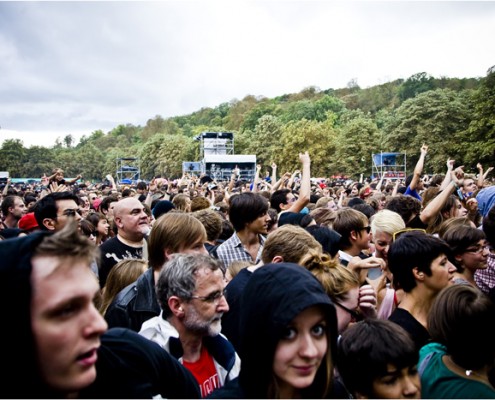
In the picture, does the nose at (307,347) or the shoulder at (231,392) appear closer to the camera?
the nose at (307,347)

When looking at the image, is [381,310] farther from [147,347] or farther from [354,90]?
[354,90]

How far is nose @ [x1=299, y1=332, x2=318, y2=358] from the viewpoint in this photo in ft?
6.48

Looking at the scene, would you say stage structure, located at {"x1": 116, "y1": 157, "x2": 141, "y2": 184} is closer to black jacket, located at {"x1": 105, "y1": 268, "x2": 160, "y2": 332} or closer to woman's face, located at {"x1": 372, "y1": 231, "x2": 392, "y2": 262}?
woman's face, located at {"x1": 372, "y1": 231, "x2": 392, "y2": 262}

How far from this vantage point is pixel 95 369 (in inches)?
59.4

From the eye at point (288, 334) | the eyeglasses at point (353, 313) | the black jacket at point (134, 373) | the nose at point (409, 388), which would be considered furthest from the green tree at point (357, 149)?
the black jacket at point (134, 373)

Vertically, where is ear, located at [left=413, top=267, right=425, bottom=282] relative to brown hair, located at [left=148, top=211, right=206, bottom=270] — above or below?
below

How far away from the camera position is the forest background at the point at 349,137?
40.8 meters

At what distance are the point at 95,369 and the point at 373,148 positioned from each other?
5913 centimetres

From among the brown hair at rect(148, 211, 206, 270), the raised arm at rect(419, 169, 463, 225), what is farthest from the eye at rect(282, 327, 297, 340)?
the raised arm at rect(419, 169, 463, 225)

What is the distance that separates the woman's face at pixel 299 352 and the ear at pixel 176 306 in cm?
86

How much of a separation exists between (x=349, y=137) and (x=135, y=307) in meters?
58.5

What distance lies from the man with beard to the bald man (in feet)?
8.56

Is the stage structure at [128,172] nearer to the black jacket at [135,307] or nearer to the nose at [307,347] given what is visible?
the black jacket at [135,307]

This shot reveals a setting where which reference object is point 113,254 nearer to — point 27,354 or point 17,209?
point 17,209
